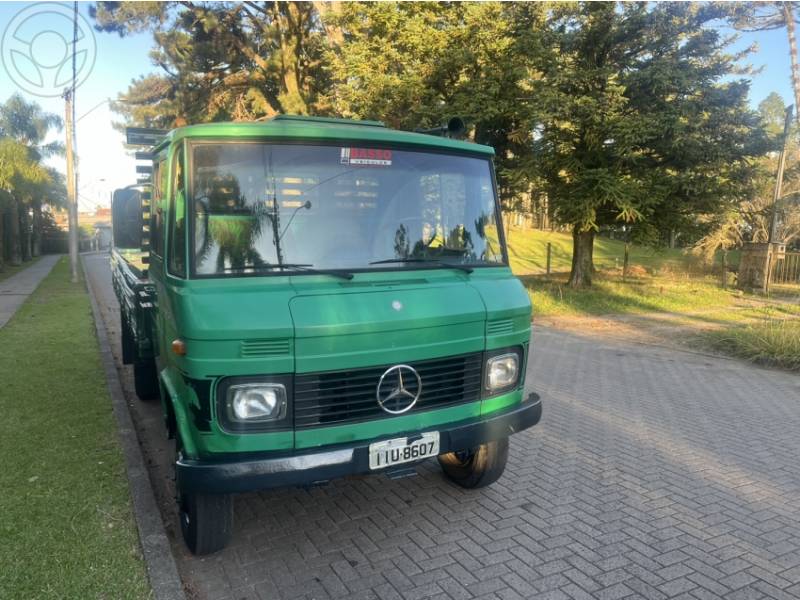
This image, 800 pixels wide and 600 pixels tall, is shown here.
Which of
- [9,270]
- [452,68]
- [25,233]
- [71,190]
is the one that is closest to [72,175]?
[71,190]

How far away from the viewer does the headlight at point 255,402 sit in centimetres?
295

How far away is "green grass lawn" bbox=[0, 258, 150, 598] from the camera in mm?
3082

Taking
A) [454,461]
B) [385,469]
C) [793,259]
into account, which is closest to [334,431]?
[385,469]

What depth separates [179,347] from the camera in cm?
301

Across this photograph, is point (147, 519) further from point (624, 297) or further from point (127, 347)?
point (624, 297)

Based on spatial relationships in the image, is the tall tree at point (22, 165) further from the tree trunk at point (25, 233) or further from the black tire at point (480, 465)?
the black tire at point (480, 465)

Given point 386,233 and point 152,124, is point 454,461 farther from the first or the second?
point 152,124

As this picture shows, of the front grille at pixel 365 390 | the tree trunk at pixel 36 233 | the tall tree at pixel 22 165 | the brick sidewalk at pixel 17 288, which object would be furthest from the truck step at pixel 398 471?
the tree trunk at pixel 36 233

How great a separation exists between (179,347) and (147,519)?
141 cm

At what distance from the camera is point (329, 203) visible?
138 inches

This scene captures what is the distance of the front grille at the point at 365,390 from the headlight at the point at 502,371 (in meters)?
0.09

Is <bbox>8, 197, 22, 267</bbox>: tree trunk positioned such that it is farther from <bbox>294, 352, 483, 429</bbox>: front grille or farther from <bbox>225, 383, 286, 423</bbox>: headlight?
<bbox>294, 352, 483, 429</bbox>: front grille

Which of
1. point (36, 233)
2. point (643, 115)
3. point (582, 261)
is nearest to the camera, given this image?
point (643, 115)

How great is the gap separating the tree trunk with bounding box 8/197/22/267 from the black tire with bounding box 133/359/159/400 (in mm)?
21723
